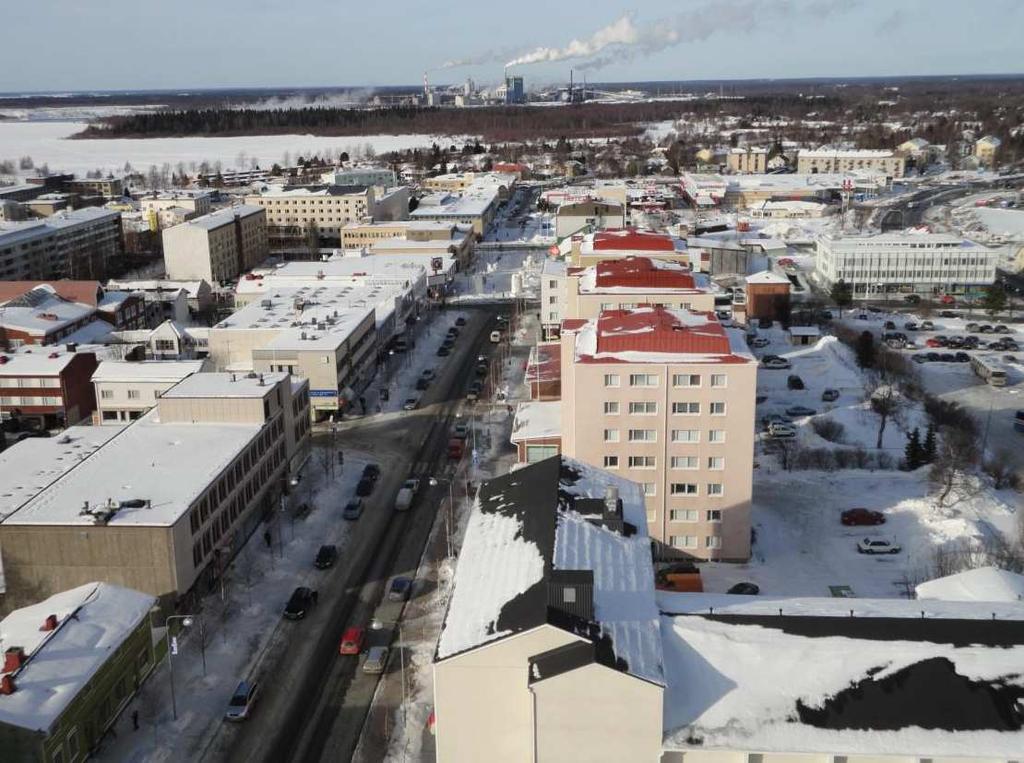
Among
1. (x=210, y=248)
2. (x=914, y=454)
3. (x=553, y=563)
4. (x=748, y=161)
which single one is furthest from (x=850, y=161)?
(x=553, y=563)

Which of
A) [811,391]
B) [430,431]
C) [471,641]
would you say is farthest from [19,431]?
[811,391]

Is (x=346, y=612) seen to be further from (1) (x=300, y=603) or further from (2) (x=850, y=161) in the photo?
(2) (x=850, y=161)

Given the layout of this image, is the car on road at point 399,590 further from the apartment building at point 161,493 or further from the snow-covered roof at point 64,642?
the snow-covered roof at point 64,642

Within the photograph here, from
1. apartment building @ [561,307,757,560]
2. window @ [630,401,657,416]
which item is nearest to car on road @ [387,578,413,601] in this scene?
apartment building @ [561,307,757,560]

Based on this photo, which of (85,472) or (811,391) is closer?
(85,472)

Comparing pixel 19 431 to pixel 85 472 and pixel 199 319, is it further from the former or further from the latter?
pixel 199 319

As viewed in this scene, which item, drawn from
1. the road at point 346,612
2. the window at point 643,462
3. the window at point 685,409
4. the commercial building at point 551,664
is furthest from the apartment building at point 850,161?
the commercial building at point 551,664
